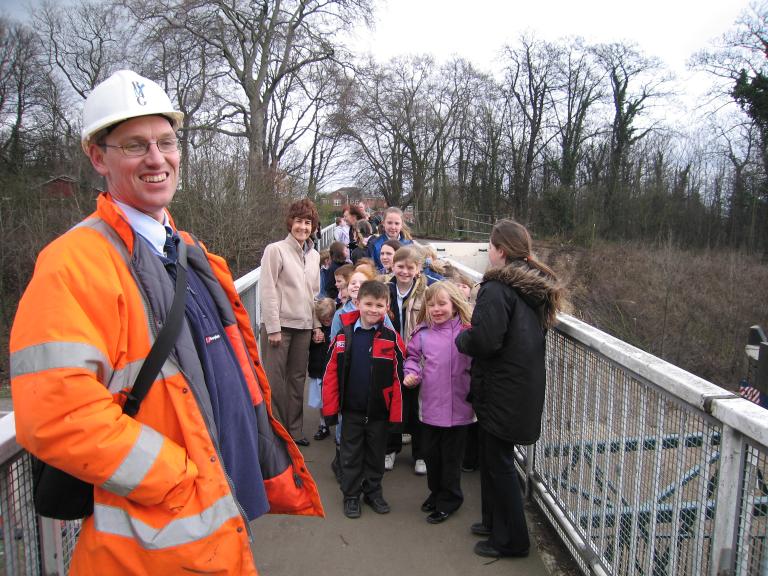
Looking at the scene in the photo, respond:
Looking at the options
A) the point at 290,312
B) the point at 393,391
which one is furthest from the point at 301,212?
the point at 393,391

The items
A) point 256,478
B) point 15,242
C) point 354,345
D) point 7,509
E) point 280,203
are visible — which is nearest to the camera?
point 7,509

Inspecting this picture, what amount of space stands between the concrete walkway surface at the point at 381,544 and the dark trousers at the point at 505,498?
10 centimetres

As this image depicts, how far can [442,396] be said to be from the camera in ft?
11.5

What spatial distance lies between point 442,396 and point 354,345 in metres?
0.64

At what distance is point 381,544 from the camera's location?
322 centimetres

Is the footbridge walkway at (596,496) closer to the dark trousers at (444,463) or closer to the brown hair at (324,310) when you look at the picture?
the dark trousers at (444,463)

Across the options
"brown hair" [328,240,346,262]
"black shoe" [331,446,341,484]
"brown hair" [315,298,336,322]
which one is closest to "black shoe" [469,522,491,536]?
"black shoe" [331,446,341,484]

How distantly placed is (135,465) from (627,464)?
6.71 ft

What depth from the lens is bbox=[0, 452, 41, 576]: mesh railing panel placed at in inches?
65.0

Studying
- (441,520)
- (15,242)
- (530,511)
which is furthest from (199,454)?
(15,242)

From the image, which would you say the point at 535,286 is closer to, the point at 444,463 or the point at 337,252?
the point at 444,463

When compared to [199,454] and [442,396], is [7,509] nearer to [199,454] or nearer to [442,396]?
[199,454]

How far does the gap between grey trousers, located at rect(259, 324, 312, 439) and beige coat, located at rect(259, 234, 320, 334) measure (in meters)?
0.13

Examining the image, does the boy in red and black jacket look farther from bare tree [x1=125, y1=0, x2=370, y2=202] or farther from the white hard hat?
bare tree [x1=125, y1=0, x2=370, y2=202]
